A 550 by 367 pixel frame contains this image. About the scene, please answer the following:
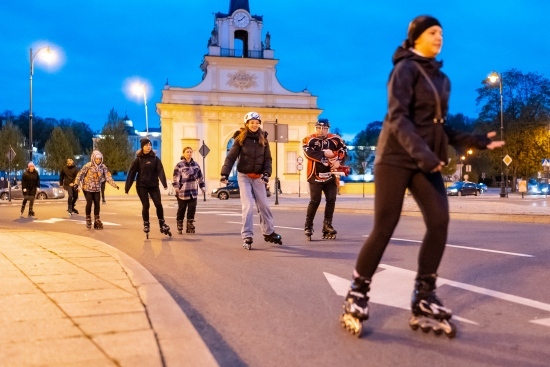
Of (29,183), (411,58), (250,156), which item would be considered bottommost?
(29,183)

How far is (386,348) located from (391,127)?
1.33 m

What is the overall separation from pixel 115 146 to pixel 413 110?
2504 inches

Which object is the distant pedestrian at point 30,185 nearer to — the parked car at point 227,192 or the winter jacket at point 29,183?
the winter jacket at point 29,183

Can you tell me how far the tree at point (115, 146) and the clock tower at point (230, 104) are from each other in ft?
20.3

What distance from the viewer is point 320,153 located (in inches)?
390

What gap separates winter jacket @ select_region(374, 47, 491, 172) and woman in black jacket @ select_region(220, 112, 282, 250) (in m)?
5.03

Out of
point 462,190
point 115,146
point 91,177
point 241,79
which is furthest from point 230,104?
point 91,177

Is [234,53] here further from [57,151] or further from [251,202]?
[251,202]

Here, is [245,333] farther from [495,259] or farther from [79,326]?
[495,259]

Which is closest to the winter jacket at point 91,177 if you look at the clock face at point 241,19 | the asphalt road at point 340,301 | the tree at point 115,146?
the asphalt road at point 340,301

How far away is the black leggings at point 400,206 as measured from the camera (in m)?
3.91

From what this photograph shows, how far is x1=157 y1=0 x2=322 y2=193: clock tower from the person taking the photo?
203ft

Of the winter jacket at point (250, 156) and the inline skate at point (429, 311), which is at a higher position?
the winter jacket at point (250, 156)

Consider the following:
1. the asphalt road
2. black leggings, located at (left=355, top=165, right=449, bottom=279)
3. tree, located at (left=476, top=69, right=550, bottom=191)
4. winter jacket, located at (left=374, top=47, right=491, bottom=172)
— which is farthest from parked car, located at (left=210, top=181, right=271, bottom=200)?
winter jacket, located at (left=374, top=47, right=491, bottom=172)
